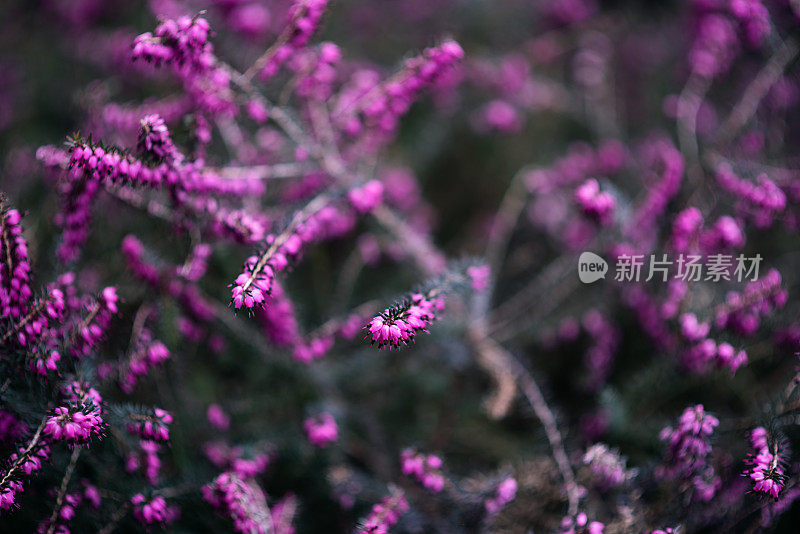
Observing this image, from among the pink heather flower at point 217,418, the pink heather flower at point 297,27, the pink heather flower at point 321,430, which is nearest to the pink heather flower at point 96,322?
the pink heather flower at point 217,418

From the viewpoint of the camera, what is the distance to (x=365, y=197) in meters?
1.48

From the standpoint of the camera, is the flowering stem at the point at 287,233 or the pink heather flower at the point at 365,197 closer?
the flowering stem at the point at 287,233

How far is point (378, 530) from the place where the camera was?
1.20 metres

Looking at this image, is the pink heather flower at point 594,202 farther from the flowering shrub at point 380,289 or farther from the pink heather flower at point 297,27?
the pink heather flower at point 297,27

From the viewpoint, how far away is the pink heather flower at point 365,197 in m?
1.47

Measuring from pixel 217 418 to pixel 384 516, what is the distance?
65cm

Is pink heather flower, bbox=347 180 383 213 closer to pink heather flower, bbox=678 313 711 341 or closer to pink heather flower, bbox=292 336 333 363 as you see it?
pink heather flower, bbox=292 336 333 363

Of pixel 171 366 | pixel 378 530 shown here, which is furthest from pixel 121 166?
pixel 378 530

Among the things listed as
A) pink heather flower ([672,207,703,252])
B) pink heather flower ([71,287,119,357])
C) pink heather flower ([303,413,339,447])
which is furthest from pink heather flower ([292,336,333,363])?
pink heather flower ([672,207,703,252])

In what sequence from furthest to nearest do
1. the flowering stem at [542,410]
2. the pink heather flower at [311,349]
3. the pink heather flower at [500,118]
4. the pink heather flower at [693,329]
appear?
1. the pink heather flower at [500,118]
2. the pink heather flower at [311,349]
3. the pink heather flower at [693,329]
4. the flowering stem at [542,410]

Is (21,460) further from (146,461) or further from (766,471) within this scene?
(766,471)

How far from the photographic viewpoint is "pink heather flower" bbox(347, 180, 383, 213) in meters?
1.47

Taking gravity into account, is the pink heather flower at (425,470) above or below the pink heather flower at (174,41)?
below

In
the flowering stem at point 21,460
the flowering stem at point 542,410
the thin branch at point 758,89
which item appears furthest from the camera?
the thin branch at point 758,89
